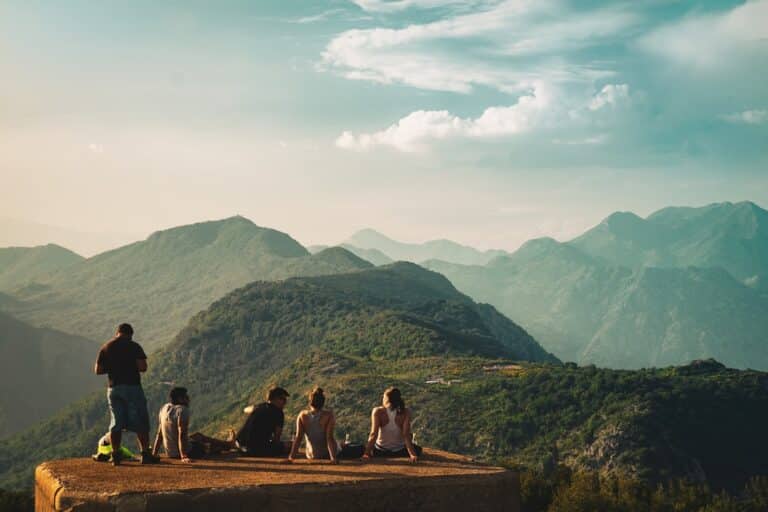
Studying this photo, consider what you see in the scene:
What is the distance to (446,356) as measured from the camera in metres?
168

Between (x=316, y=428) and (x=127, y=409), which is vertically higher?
(x=127, y=409)

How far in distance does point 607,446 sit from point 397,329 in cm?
8309

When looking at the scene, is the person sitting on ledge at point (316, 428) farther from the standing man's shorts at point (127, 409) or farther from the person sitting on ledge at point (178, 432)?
the standing man's shorts at point (127, 409)

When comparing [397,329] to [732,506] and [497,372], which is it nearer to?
[497,372]

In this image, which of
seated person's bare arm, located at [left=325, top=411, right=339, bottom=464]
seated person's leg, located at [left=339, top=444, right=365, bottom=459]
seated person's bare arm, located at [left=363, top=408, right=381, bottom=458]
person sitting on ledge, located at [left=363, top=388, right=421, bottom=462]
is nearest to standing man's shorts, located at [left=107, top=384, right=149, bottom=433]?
seated person's bare arm, located at [left=325, top=411, right=339, bottom=464]

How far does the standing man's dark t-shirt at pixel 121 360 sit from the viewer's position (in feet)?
51.7

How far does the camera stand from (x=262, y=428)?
17438 mm

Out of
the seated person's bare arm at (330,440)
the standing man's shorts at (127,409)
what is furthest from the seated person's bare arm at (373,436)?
the standing man's shorts at (127,409)

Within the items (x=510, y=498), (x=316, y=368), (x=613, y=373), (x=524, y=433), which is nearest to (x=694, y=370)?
(x=613, y=373)

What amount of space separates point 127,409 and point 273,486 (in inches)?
184

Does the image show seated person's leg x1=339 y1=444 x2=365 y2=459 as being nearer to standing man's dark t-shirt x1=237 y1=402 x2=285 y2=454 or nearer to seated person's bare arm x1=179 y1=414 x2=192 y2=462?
standing man's dark t-shirt x1=237 y1=402 x2=285 y2=454

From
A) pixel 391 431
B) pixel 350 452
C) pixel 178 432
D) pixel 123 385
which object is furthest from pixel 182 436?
pixel 391 431

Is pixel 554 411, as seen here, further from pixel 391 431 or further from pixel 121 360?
pixel 121 360

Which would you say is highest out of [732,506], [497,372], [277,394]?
[277,394]
